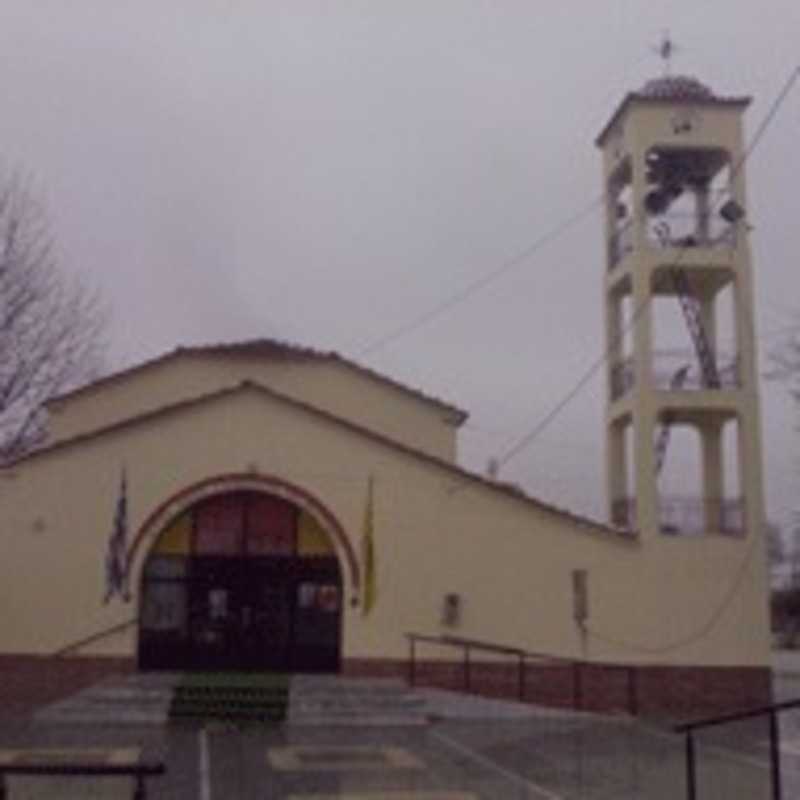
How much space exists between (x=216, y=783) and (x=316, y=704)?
8297 mm

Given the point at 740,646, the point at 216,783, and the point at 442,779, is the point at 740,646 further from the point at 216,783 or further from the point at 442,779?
the point at 216,783

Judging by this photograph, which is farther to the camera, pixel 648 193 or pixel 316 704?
pixel 648 193

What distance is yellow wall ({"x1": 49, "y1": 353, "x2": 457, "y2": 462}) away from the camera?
32344mm

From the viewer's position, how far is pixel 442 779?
55.8 ft

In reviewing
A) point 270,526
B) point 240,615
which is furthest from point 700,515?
point 240,615

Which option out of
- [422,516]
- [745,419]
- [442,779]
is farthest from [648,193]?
[442,779]

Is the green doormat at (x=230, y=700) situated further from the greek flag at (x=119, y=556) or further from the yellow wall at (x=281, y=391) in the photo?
the yellow wall at (x=281, y=391)

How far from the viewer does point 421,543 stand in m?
28.6

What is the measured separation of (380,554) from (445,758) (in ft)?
30.8

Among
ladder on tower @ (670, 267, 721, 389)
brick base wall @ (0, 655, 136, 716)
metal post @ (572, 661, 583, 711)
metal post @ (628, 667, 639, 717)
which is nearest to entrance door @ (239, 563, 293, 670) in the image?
brick base wall @ (0, 655, 136, 716)

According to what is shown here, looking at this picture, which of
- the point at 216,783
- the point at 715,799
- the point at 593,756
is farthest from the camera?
the point at 593,756

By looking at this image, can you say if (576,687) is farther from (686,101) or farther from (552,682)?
(686,101)

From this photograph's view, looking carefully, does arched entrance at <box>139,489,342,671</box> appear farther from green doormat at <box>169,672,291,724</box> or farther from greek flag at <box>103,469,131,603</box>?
green doormat at <box>169,672,291,724</box>

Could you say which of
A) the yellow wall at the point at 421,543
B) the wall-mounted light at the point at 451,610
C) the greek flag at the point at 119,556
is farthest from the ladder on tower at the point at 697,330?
the greek flag at the point at 119,556
